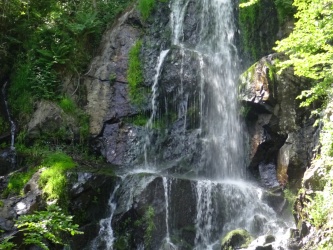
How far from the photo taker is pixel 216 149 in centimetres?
1211

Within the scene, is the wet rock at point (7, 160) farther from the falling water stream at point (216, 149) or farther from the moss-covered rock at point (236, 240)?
the moss-covered rock at point (236, 240)

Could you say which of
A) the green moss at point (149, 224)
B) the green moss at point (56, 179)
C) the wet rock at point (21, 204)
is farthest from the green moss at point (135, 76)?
the green moss at point (149, 224)

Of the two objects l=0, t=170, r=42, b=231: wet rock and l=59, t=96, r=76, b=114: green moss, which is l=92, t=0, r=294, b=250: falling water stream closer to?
l=0, t=170, r=42, b=231: wet rock

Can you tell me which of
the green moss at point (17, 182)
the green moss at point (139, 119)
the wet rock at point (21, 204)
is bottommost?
the wet rock at point (21, 204)

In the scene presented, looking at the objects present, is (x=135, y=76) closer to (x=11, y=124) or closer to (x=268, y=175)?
(x=11, y=124)

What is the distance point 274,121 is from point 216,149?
1.88 m

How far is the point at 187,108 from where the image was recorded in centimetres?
1284

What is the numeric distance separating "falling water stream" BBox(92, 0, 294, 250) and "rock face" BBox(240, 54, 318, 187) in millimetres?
629

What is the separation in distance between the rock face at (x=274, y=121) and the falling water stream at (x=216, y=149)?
63 cm

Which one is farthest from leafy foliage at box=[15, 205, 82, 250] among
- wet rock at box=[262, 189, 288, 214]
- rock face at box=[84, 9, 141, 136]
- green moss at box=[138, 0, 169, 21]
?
green moss at box=[138, 0, 169, 21]

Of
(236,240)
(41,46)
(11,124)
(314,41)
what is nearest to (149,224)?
(236,240)

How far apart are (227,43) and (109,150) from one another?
5.39 m

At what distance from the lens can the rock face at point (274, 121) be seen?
10.8 meters

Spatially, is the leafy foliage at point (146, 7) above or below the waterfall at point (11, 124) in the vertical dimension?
above
